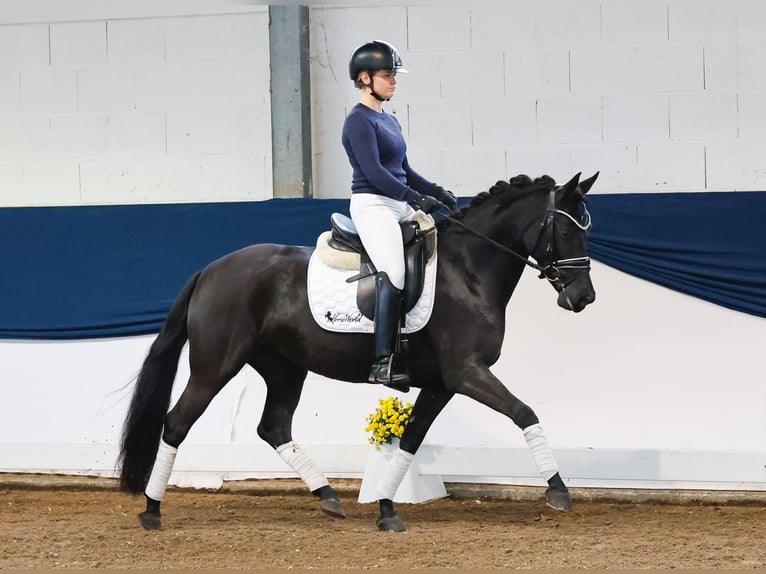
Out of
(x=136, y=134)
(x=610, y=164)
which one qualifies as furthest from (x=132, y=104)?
(x=610, y=164)

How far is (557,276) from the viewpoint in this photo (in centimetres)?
486

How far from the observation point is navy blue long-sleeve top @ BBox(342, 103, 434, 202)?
4898 millimetres

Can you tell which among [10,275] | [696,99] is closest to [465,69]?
[696,99]

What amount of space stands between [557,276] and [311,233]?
7.01ft

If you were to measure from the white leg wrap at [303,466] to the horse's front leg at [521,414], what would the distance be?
32.4 inches

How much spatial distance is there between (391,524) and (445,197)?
152 cm

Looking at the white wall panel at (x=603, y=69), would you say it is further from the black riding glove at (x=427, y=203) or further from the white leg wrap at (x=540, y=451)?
the white leg wrap at (x=540, y=451)

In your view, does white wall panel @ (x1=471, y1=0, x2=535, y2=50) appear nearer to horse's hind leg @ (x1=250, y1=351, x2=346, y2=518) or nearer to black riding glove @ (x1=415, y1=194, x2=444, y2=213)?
black riding glove @ (x1=415, y1=194, x2=444, y2=213)

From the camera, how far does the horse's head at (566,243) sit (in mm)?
4820

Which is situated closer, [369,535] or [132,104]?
[369,535]

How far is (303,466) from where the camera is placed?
5.25 meters

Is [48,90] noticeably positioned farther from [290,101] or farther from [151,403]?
[151,403]

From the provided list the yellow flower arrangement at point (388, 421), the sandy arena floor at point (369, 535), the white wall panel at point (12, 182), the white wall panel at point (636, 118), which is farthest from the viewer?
the white wall panel at point (12, 182)

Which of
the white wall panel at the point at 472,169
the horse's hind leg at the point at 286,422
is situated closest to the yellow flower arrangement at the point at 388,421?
the horse's hind leg at the point at 286,422
